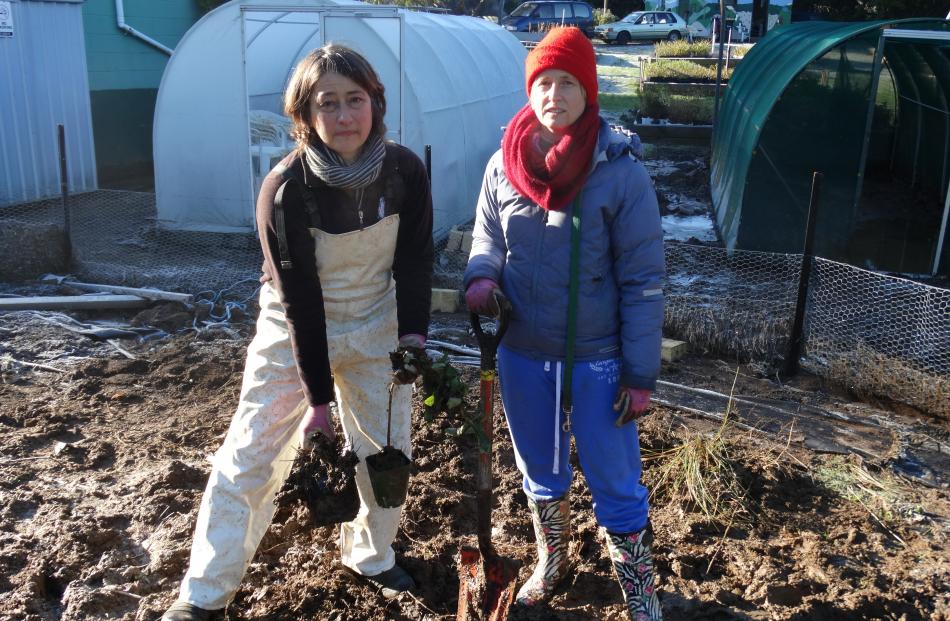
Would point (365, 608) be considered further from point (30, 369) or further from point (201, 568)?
point (30, 369)

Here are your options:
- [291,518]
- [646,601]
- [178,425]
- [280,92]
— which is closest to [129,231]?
[280,92]

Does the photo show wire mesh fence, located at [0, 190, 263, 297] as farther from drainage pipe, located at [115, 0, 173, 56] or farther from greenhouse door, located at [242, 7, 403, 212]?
drainage pipe, located at [115, 0, 173, 56]

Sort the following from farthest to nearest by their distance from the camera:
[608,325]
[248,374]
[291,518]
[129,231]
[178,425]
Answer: [129,231], [178,425], [291,518], [248,374], [608,325]

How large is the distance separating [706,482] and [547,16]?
104 feet

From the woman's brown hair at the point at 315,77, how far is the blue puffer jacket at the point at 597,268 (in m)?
0.55

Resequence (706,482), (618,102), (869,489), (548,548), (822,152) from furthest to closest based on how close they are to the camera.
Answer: (618,102) < (822,152) < (869,489) < (706,482) < (548,548)

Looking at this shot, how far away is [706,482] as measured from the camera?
4.10m

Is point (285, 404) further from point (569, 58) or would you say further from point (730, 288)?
point (730, 288)

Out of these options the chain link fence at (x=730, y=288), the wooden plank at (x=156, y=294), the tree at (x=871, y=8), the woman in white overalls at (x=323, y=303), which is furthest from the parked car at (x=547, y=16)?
the woman in white overalls at (x=323, y=303)

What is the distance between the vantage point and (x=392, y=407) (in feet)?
10.5

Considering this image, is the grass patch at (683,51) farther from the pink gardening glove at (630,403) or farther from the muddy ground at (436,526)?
the pink gardening glove at (630,403)

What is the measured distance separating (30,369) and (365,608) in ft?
11.8

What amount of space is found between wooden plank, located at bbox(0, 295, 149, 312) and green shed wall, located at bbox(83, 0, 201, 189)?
6.87 meters

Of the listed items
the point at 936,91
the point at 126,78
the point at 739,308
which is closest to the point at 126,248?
the point at 126,78
